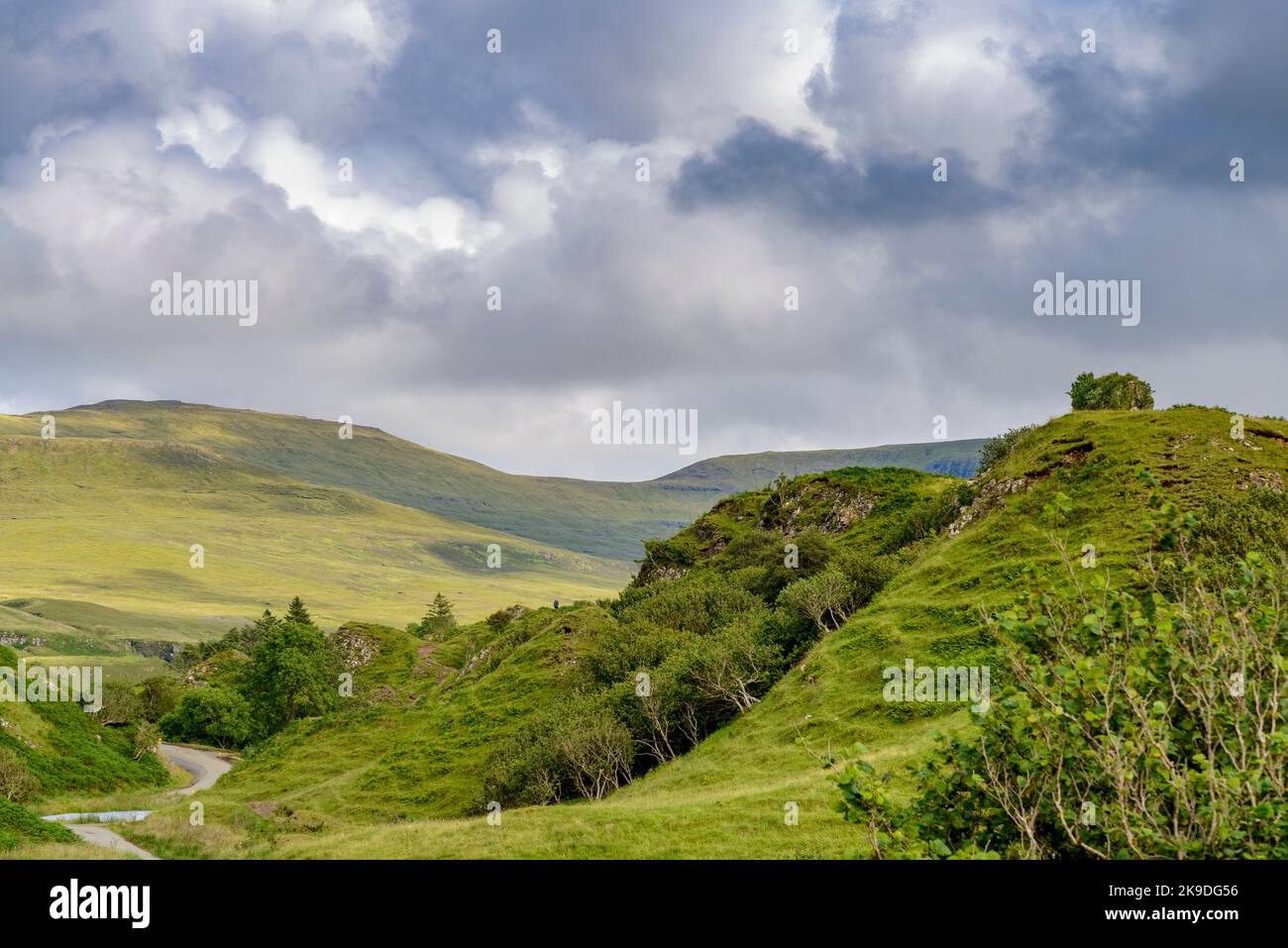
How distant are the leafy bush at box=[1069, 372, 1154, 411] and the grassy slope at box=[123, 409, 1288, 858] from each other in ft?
59.9

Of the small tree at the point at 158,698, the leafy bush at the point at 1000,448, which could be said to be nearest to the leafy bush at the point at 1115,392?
the leafy bush at the point at 1000,448

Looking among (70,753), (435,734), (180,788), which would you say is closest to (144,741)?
(70,753)

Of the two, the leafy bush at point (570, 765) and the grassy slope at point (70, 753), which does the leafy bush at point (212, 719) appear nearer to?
the grassy slope at point (70, 753)

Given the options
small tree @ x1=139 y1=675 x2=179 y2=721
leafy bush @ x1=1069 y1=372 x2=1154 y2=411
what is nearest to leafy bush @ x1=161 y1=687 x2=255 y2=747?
small tree @ x1=139 y1=675 x2=179 y2=721

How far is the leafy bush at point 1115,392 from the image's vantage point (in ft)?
298

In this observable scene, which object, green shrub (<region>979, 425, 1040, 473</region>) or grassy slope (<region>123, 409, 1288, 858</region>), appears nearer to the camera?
grassy slope (<region>123, 409, 1288, 858</region>)

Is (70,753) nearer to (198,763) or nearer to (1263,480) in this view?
(198,763)

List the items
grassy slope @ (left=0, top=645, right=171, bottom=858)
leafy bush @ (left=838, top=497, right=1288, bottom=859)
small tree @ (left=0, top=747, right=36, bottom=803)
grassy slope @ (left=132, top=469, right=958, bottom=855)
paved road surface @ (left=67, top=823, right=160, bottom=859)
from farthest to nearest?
grassy slope @ (left=0, top=645, right=171, bottom=858), grassy slope @ (left=132, top=469, right=958, bottom=855), small tree @ (left=0, top=747, right=36, bottom=803), paved road surface @ (left=67, top=823, right=160, bottom=859), leafy bush @ (left=838, top=497, right=1288, bottom=859)

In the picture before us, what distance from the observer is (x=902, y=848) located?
11.2 m

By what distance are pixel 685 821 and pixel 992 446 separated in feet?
232

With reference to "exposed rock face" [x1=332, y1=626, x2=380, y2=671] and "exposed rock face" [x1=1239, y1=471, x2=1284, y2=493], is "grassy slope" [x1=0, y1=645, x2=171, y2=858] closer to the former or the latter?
"exposed rock face" [x1=332, y1=626, x2=380, y2=671]

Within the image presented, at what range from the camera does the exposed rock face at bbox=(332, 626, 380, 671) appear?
14388 centimetres
